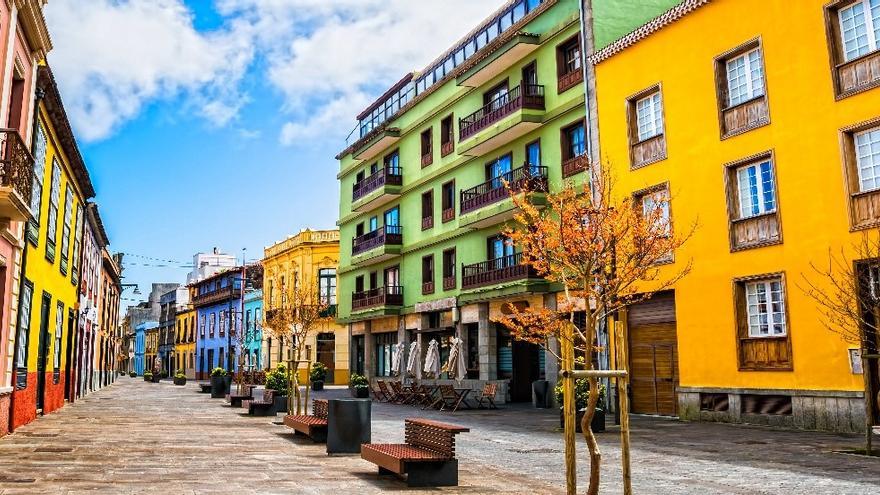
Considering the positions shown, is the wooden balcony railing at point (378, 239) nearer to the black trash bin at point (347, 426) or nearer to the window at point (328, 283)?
the window at point (328, 283)

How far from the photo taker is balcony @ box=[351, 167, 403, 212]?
38.3m

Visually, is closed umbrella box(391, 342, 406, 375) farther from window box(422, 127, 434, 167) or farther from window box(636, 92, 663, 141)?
window box(636, 92, 663, 141)

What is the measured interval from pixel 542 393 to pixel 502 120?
10.2m

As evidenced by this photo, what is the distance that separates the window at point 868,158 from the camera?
52.6 feet

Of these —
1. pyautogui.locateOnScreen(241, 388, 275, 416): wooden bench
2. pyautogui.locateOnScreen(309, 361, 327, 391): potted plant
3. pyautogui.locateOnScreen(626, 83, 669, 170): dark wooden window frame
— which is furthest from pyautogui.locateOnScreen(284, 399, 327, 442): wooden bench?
pyautogui.locateOnScreen(309, 361, 327, 391): potted plant

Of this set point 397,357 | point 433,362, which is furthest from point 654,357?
point 397,357

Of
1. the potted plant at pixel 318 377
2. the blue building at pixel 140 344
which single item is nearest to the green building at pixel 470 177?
the potted plant at pixel 318 377

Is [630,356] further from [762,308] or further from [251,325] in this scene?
[251,325]

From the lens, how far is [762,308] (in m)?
18.5

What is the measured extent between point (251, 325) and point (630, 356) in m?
45.5

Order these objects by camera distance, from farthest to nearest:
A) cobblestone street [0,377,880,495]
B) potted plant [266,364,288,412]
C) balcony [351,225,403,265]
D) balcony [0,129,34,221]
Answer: balcony [351,225,403,265]
potted plant [266,364,288,412]
balcony [0,129,34,221]
cobblestone street [0,377,880,495]

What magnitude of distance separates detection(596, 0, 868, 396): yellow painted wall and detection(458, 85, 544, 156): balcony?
4.54 m

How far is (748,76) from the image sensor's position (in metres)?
19.1

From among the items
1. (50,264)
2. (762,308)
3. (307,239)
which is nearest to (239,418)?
(50,264)
